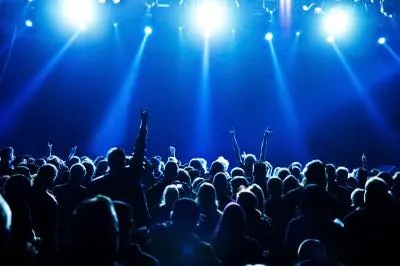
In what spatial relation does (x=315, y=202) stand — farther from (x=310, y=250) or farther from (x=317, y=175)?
(x=317, y=175)

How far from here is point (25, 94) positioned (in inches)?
677

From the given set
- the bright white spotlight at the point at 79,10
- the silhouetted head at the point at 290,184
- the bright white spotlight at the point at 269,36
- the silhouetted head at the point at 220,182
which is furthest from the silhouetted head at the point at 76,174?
the bright white spotlight at the point at 269,36

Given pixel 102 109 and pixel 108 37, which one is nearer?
pixel 108 37

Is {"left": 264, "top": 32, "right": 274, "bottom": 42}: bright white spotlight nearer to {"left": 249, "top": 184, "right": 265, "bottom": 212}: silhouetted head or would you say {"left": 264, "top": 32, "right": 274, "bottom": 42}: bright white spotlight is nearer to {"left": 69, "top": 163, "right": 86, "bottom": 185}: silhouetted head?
{"left": 249, "top": 184, "right": 265, "bottom": 212}: silhouetted head

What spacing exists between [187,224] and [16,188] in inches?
62.4

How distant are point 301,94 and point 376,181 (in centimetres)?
1438

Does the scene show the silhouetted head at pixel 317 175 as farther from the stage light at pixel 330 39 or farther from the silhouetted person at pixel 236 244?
the stage light at pixel 330 39

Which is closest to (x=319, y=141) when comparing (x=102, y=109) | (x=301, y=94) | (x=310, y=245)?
(x=301, y=94)

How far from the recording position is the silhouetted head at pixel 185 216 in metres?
2.97

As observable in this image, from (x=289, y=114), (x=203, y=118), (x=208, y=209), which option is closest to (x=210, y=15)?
(x=203, y=118)

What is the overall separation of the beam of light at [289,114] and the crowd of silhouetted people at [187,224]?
1248 cm

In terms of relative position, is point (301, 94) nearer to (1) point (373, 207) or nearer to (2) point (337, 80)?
(2) point (337, 80)

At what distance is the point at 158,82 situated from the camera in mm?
17719

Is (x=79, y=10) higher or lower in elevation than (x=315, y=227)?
higher
